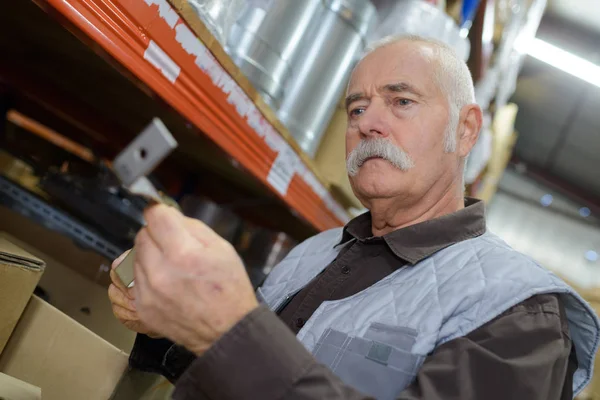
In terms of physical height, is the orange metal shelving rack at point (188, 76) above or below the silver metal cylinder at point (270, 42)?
below

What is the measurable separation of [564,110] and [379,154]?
5894 mm

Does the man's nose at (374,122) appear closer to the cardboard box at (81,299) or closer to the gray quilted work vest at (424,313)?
the gray quilted work vest at (424,313)

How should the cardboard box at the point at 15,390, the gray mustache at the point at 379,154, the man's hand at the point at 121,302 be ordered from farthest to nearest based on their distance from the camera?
→ the gray mustache at the point at 379,154, the man's hand at the point at 121,302, the cardboard box at the point at 15,390

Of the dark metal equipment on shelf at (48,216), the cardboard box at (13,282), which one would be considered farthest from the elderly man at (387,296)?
the dark metal equipment on shelf at (48,216)

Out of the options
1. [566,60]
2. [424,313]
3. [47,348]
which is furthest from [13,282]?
[566,60]

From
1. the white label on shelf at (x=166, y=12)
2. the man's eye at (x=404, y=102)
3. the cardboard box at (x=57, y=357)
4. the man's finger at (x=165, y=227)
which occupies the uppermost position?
the man's eye at (x=404, y=102)

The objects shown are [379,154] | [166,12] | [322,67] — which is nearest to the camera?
[166,12]

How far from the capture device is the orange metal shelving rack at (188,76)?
0.77 m

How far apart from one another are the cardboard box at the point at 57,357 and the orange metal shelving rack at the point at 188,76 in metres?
0.46

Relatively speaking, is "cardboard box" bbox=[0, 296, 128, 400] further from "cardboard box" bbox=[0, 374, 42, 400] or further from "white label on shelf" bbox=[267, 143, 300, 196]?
"white label on shelf" bbox=[267, 143, 300, 196]

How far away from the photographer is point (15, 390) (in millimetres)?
755

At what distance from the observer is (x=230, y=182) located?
2.14 m

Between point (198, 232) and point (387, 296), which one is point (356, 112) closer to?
point (387, 296)

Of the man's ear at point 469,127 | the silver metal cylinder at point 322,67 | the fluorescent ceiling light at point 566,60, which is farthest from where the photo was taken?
the fluorescent ceiling light at point 566,60
